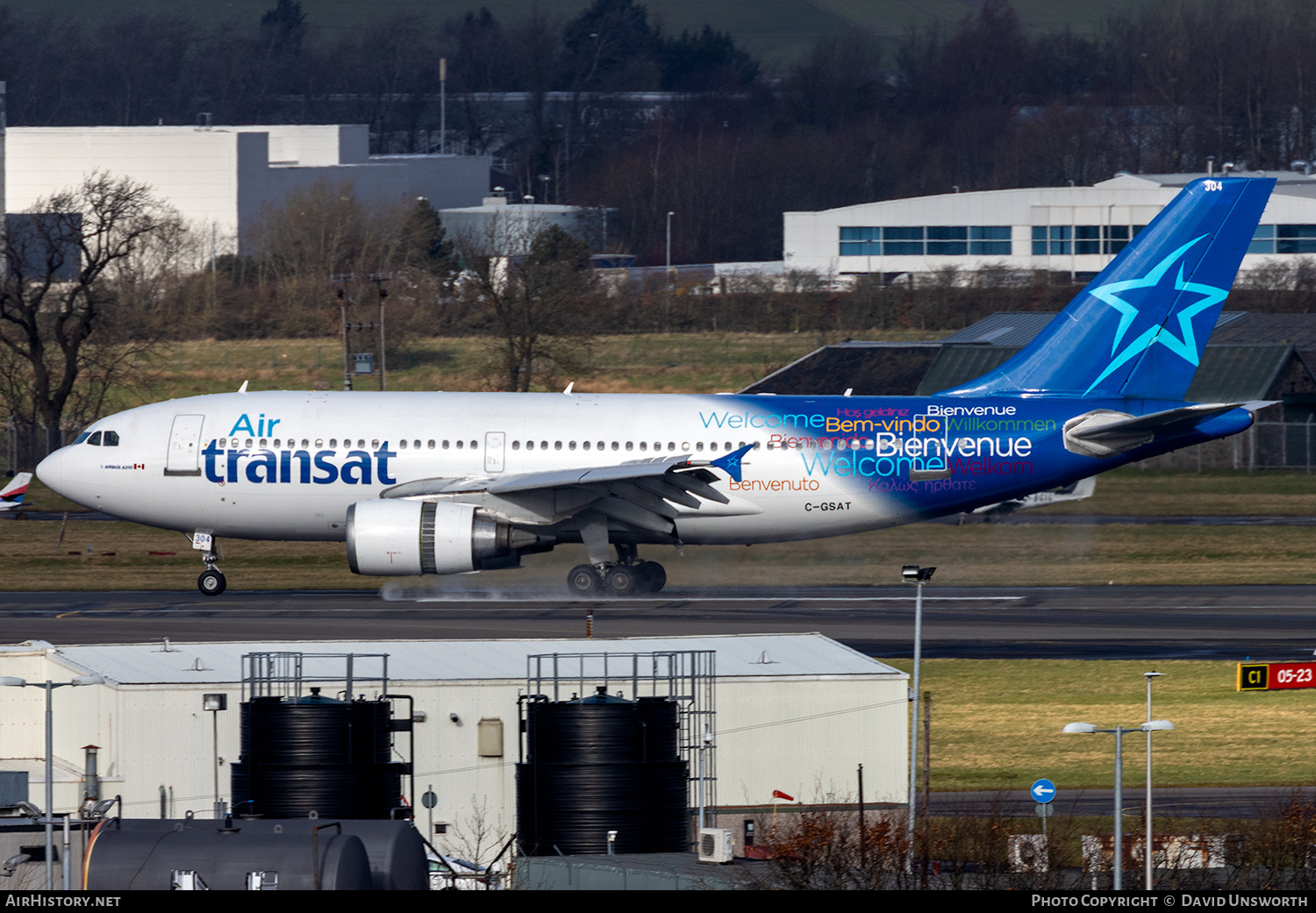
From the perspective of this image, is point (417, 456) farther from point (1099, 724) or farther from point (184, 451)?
point (1099, 724)

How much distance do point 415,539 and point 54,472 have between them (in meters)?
10.5

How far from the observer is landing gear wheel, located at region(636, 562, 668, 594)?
1850 inches

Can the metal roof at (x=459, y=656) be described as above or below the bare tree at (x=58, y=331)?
below

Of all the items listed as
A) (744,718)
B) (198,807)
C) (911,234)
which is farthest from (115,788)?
(911,234)

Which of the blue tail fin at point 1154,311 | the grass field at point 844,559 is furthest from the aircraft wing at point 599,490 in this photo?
the blue tail fin at point 1154,311

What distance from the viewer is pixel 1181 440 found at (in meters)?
45.2

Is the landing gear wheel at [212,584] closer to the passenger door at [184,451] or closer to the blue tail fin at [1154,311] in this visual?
the passenger door at [184,451]

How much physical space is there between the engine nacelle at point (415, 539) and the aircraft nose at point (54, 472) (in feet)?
27.6

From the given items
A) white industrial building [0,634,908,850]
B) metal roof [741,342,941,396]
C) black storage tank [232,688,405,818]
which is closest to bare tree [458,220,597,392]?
metal roof [741,342,941,396]

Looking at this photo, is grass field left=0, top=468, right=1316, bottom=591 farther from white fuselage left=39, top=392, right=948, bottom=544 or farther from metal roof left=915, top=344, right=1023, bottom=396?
metal roof left=915, top=344, right=1023, bottom=396

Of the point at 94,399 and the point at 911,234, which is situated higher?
the point at 911,234

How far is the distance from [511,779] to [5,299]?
2219 inches

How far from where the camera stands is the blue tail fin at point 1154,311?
154 ft
